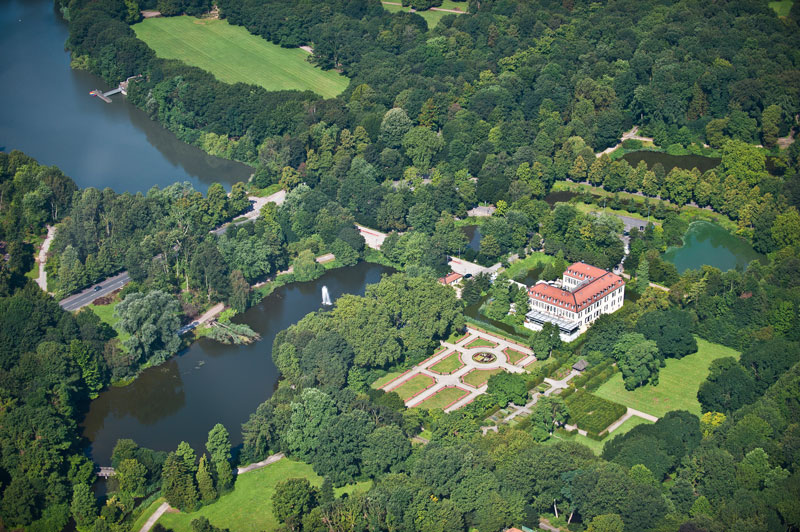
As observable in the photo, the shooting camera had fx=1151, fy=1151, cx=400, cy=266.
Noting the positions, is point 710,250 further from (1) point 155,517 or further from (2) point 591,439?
(1) point 155,517

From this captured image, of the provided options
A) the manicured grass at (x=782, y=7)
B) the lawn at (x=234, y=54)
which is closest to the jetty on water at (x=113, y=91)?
the lawn at (x=234, y=54)

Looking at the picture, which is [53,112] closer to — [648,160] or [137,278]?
[137,278]

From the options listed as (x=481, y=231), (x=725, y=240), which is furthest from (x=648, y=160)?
(x=481, y=231)

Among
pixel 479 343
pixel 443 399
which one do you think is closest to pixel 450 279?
pixel 479 343

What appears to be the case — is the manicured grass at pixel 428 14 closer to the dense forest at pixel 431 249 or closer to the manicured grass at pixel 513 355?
the dense forest at pixel 431 249

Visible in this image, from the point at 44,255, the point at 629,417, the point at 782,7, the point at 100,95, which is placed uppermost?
the point at 782,7

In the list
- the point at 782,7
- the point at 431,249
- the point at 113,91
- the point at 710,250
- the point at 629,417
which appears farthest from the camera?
the point at 782,7

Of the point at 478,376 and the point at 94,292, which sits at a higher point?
the point at 478,376
